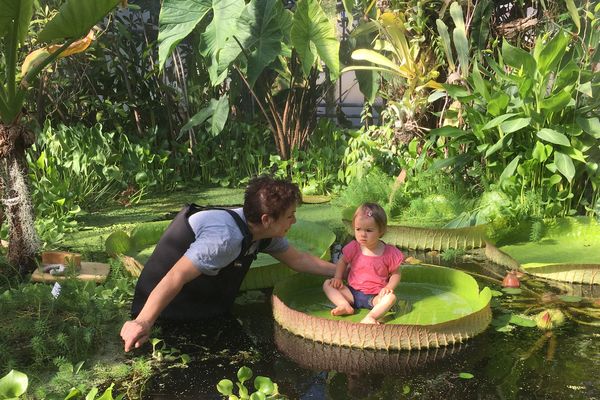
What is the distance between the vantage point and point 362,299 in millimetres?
3258

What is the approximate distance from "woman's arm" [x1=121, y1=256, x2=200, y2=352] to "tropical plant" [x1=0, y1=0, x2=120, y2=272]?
142 centimetres

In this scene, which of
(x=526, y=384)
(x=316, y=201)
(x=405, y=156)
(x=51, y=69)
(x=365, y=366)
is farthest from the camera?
(x=51, y=69)

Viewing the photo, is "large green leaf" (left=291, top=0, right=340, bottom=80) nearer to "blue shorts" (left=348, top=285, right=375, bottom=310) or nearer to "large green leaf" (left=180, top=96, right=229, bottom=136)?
"large green leaf" (left=180, top=96, right=229, bottom=136)

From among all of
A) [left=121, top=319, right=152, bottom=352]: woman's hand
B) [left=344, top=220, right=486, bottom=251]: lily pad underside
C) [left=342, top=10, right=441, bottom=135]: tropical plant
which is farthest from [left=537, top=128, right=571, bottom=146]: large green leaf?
[left=121, top=319, right=152, bottom=352]: woman's hand

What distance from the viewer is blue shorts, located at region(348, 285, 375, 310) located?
10.6 feet

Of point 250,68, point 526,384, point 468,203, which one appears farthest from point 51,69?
point 526,384

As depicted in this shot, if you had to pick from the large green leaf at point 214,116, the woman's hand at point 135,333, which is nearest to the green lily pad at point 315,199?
the large green leaf at point 214,116

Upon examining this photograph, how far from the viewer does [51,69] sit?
265 inches

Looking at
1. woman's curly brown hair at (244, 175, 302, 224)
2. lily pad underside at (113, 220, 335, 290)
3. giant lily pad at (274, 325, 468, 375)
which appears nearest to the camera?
giant lily pad at (274, 325, 468, 375)

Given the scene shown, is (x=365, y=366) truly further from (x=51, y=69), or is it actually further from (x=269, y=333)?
(x=51, y=69)

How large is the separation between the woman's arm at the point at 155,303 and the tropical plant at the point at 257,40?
3070 millimetres

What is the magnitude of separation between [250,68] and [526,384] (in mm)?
4037

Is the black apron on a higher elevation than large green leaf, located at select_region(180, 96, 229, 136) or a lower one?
lower

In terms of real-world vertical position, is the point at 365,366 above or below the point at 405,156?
below
